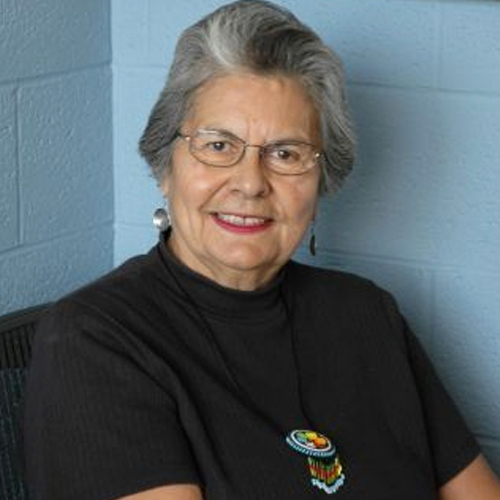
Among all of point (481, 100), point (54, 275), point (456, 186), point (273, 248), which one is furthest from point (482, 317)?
point (54, 275)

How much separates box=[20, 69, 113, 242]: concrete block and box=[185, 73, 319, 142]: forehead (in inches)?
18.8

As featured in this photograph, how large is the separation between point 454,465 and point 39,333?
0.70 m

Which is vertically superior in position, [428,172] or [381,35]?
[381,35]

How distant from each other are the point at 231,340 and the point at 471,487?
1.58 feet

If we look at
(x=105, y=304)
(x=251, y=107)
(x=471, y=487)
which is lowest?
(x=471, y=487)

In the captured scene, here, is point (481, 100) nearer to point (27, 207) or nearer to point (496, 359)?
point (496, 359)

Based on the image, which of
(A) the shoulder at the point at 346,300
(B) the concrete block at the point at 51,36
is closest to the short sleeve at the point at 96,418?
(A) the shoulder at the point at 346,300

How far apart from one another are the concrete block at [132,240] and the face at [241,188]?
2.08 ft

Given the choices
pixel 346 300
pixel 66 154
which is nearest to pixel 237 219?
pixel 346 300

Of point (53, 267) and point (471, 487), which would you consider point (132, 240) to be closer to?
point (53, 267)

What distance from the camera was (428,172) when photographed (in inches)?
86.7

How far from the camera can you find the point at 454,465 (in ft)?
6.52

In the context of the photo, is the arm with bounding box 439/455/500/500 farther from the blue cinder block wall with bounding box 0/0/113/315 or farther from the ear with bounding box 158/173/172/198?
the blue cinder block wall with bounding box 0/0/113/315

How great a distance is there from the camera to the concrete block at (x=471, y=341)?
7.24ft
